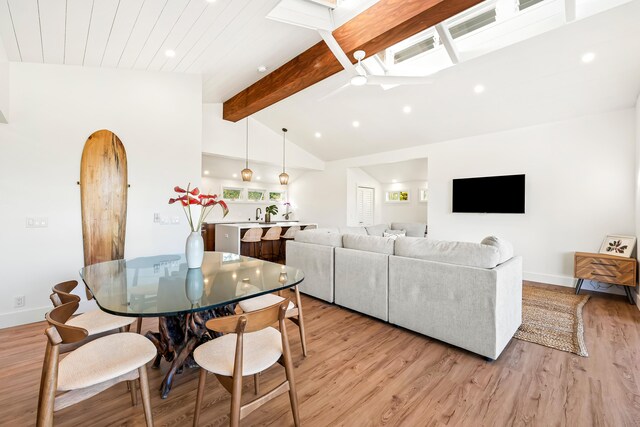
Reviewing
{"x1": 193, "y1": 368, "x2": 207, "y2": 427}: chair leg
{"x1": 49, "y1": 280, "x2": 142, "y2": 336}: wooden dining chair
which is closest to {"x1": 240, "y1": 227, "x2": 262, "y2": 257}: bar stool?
{"x1": 49, "y1": 280, "x2": 142, "y2": 336}: wooden dining chair

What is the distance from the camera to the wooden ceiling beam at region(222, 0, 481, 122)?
241cm

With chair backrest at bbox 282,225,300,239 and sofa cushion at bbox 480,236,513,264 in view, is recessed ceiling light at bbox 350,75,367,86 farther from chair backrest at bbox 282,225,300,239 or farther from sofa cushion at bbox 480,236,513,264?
chair backrest at bbox 282,225,300,239

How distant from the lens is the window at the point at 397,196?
7637 millimetres

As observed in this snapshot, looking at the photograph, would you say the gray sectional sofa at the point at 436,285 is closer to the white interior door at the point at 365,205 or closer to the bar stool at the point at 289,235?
the bar stool at the point at 289,235

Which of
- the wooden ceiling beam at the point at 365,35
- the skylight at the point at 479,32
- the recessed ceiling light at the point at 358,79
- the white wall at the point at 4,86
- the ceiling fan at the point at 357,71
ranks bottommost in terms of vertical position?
the white wall at the point at 4,86

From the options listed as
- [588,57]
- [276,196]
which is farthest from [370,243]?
[276,196]

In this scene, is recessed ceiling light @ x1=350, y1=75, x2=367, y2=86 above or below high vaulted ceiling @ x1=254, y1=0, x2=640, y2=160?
below

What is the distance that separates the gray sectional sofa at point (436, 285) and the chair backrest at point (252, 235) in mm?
2858

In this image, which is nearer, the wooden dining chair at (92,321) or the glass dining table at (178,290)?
the glass dining table at (178,290)

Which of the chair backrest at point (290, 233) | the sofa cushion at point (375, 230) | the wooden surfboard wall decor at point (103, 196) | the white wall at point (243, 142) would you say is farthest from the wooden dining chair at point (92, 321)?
the sofa cushion at point (375, 230)

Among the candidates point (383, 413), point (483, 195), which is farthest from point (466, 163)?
point (383, 413)

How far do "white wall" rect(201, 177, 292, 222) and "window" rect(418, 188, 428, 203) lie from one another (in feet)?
13.4

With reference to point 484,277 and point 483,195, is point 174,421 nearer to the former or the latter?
point 484,277

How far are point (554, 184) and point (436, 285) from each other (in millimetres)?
3525
